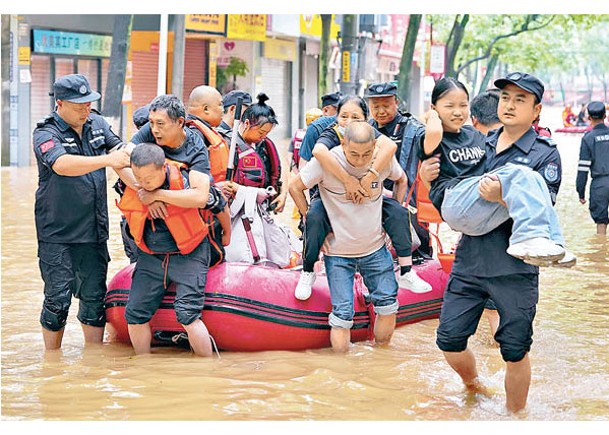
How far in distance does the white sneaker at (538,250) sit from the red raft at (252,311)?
2.40m

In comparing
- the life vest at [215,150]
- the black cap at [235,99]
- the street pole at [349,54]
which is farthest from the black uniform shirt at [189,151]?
the street pole at [349,54]

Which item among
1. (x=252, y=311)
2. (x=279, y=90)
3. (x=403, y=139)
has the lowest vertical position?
(x=252, y=311)

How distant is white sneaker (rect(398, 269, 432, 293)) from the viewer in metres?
7.71

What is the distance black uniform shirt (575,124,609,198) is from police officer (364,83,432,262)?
5.92 m

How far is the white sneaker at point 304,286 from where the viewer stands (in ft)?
23.8

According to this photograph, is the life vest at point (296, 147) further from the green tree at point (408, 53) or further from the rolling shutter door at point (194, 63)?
the rolling shutter door at point (194, 63)

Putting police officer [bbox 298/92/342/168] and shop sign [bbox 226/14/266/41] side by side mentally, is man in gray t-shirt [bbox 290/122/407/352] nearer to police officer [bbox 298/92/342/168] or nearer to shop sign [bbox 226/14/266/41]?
police officer [bbox 298/92/342/168]

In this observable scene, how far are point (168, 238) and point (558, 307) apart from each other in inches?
161

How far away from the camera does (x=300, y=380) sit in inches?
252

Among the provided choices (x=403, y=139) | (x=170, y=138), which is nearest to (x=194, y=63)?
(x=403, y=139)

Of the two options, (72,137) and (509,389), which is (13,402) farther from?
(509,389)

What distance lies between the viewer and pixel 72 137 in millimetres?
6996

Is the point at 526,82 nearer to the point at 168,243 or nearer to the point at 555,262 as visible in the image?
the point at 555,262

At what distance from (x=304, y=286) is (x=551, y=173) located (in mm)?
2306
